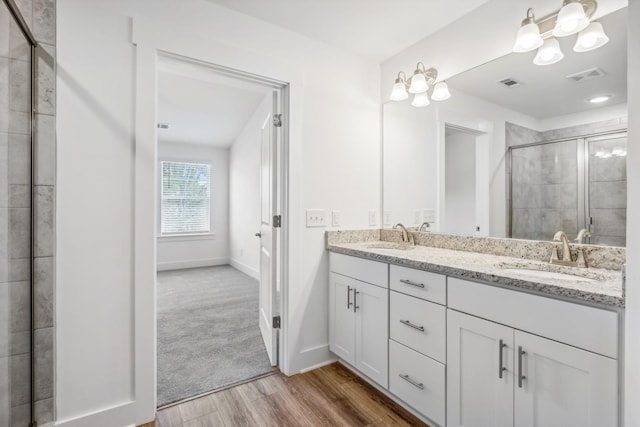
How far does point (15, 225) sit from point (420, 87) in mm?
2396

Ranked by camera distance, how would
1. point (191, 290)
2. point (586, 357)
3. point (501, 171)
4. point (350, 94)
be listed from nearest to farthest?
1. point (586, 357)
2. point (501, 171)
3. point (350, 94)
4. point (191, 290)

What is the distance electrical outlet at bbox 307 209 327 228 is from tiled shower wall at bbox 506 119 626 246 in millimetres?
1190

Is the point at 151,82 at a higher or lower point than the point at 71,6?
lower

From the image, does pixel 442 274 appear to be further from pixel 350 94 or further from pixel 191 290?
pixel 191 290

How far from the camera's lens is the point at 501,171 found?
1.88 metres

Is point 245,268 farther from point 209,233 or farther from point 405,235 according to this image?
point 405,235

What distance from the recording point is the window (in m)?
5.52

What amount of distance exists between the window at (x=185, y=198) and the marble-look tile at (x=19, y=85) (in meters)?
4.35

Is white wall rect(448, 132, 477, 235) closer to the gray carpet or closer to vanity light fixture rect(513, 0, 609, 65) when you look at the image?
vanity light fixture rect(513, 0, 609, 65)

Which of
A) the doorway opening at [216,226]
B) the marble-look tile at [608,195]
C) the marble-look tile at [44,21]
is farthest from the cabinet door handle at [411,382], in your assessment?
the marble-look tile at [44,21]

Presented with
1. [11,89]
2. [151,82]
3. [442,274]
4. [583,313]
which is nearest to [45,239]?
[11,89]

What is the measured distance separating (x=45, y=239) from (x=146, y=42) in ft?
3.59

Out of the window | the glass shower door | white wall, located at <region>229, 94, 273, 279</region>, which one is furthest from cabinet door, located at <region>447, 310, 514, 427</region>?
the window

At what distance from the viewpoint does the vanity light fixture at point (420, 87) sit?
2160 millimetres
